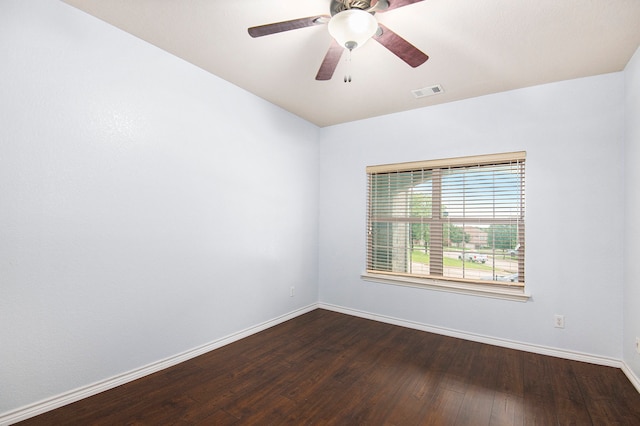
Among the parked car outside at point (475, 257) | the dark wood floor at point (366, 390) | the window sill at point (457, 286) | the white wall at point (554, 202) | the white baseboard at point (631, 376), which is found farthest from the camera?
the parked car outside at point (475, 257)

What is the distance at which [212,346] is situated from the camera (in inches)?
114

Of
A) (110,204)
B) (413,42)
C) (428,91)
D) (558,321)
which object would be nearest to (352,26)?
(413,42)

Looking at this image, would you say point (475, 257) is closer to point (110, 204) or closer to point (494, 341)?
point (494, 341)

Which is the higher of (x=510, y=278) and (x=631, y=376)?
(x=510, y=278)

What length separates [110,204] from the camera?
2213 mm

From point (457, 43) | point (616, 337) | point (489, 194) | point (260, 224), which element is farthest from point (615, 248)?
point (260, 224)

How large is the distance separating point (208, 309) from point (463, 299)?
2.67m

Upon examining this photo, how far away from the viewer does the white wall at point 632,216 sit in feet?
7.70

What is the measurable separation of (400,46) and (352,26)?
35 cm

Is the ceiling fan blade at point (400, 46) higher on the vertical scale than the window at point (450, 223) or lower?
higher

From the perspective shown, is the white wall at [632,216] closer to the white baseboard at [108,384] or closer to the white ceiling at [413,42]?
the white ceiling at [413,42]

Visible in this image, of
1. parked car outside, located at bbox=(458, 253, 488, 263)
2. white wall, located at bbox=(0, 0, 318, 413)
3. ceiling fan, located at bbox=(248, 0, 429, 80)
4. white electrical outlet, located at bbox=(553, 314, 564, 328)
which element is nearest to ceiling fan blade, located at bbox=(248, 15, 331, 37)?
ceiling fan, located at bbox=(248, 0, 429, 80)

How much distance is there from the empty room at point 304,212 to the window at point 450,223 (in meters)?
0.02

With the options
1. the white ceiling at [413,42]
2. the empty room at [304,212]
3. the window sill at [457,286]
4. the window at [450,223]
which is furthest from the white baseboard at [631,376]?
→ the white ceiling at [413,42]
